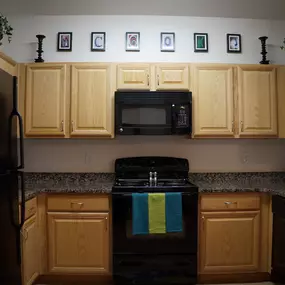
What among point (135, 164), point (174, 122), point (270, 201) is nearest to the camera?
point (270, 201)

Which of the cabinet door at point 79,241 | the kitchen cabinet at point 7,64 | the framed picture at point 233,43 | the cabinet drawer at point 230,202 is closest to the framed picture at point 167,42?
the framed picture at point 233,43

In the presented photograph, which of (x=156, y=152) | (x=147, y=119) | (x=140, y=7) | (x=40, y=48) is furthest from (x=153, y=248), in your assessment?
(x=140, y=7)

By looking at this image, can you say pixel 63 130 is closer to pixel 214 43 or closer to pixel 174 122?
pixel 174 122

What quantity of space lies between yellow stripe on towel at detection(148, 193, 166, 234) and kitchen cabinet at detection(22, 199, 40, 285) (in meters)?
0.98

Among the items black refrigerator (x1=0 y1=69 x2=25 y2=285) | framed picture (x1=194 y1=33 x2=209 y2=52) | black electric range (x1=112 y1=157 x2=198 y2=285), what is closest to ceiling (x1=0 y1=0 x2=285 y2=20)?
framed picture (x1=194 y1=33 x2=209 y2=52)

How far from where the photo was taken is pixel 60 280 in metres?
2.45

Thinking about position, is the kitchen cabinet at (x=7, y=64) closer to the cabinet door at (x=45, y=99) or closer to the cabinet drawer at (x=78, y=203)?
the cabinet door at (x=45, y=99)

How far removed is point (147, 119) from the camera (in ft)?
8.59

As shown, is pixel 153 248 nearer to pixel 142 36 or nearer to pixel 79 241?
pixel 79 241

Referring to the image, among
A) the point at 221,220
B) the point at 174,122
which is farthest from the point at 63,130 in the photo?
the point at 221,220

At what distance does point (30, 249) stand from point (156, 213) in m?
1.07

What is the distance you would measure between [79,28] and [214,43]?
4.84 feet

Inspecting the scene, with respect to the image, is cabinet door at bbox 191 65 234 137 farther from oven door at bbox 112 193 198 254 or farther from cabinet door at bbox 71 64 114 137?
cabinet door at bbox 71 64 114 137

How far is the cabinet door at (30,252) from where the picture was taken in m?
2.11
